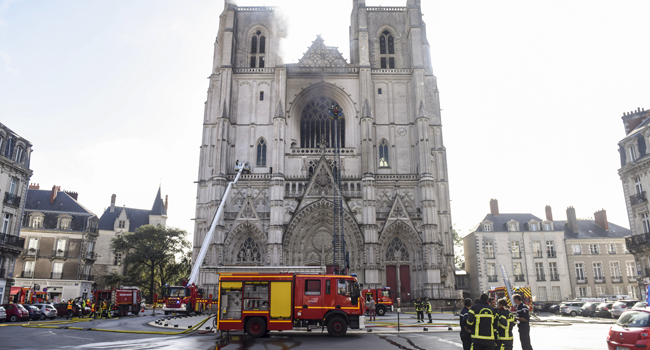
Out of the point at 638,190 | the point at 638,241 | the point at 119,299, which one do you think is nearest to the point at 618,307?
the point at 638,241

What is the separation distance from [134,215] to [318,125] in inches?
1474

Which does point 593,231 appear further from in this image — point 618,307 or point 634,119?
point 618,307

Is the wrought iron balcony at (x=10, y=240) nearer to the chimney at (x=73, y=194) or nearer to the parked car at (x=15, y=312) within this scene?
the parked car at (x=15, y=312)

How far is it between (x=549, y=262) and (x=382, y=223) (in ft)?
64.6

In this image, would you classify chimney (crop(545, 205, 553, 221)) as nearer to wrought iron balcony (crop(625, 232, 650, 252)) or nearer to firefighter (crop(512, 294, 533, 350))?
wrought iron balcony (crop(625, 232, 650, 252))

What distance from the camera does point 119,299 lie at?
93.9ft

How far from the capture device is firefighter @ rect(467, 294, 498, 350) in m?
7.05

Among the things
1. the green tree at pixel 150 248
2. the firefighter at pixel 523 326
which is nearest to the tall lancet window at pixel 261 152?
the green tree at pixel 150 248

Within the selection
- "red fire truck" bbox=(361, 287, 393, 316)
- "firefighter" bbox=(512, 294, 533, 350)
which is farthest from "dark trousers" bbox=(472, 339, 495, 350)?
"red fire truck" bbox=(361, 287, 393, 316)

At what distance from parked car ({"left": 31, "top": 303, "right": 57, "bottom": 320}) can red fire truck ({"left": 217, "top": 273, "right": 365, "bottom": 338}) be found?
1693cm

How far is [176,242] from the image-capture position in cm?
4944

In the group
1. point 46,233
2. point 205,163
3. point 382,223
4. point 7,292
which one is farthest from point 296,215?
point 46,233

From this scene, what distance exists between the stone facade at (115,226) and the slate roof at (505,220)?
136ft

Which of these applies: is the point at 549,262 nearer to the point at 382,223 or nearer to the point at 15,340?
the point at 382,223
